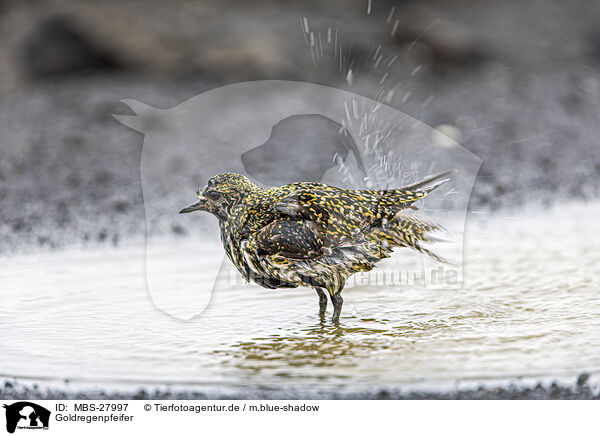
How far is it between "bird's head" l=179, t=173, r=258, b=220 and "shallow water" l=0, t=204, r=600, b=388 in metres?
0.62

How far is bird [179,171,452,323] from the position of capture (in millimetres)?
3650

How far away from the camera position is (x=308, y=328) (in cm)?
389

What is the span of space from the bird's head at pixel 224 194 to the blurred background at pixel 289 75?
2.62 meters

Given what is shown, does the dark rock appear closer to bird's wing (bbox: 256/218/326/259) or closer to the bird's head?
the bird's head

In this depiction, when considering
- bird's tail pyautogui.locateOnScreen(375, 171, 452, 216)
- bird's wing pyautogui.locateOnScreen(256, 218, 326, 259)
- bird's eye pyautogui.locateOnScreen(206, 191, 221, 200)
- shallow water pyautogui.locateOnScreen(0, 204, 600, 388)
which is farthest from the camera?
bird's eye pyautogui.locateOnScreen(206, 191, 221, 200)

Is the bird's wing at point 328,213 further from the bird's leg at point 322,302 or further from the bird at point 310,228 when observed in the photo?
the bird's leg at point 322,302

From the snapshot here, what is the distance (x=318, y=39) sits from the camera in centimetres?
1057

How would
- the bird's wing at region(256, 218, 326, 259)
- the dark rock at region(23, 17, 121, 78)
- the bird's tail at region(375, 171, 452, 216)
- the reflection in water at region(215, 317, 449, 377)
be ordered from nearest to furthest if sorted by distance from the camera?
→ 1. the reflection in water at region(215, 317, 449, 377)
2. the bird's wing at region(256, 218, 326, 259)
3. the bird's tail at region(375, 171, 452, 216)
4. the dark rock at region(23, 17, 121, 78)

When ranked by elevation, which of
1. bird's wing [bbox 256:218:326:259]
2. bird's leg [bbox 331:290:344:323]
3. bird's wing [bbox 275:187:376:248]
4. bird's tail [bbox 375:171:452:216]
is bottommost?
bird's leg [bbox 331:290:344:323]

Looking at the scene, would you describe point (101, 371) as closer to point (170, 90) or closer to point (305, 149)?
point (305, 149)

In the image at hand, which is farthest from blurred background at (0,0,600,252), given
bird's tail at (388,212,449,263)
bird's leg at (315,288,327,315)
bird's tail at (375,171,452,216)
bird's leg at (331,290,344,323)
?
bird's leg at (331,290,344,323)

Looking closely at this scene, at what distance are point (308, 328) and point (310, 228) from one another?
0.56m

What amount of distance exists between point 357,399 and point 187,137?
514 cm

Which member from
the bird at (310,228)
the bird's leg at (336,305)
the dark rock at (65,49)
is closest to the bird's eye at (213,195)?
the bird at (310,228)
